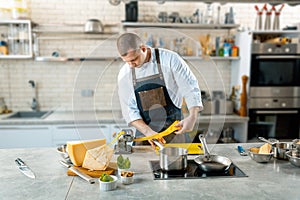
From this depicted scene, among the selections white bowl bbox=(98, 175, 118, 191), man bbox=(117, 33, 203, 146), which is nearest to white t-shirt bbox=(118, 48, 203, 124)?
man bbox=(117, 33, 203, 146)

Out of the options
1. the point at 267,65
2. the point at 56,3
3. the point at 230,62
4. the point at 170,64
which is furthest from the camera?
the point at 230,62

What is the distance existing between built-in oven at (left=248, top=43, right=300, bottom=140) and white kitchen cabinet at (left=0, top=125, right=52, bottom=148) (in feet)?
8.83

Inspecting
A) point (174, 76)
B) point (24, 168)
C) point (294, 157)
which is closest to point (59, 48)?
point (24, 168)

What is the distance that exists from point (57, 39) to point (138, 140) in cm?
270

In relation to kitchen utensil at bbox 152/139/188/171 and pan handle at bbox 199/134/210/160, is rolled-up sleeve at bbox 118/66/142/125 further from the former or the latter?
pan handle at bbox 199/134/210/160

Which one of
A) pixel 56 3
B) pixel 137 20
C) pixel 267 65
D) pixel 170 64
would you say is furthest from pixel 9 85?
pixel 267 65

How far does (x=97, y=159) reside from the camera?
1.79 metres

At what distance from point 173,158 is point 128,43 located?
28.9 inches

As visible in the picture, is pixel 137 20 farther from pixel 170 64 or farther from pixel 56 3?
pixel 170 64

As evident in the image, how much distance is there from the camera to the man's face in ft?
5.79

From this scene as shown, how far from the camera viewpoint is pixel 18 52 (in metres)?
4.11

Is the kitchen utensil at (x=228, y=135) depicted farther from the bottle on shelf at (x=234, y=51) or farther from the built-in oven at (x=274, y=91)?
the bottle on shelf at (x=234, y=51)

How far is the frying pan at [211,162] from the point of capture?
1.80m

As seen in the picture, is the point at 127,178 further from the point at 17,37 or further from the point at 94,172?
the point at 17,37
